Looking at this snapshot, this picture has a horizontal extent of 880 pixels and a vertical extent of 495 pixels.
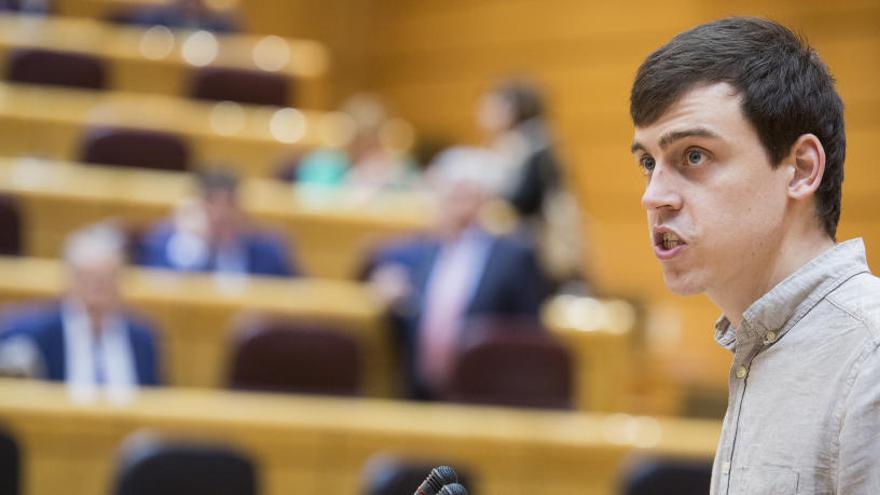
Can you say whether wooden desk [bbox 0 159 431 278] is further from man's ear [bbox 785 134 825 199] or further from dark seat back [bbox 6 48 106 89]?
man's ear [bbox 785 134 825 199]

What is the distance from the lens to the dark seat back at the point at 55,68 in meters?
5.67

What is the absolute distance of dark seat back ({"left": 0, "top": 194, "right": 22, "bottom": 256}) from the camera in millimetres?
4105

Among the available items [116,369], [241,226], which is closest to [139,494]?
[116,369]

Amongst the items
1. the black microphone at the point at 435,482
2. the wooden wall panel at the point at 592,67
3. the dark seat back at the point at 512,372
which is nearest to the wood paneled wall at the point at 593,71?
the wooden wall panel at the point at 592,67

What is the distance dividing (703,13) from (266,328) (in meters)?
3.71

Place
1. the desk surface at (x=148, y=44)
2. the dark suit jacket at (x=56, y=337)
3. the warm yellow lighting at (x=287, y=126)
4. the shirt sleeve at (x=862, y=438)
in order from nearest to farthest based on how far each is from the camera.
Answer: the shirt sleeve at (x=862, y=438)
the dark suit jacket at (x=56, y=337)
the warm yellow lighting at (x=287, y=126)
the desk surface at (x=148, y=44)

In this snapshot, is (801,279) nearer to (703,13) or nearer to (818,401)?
(818,401)

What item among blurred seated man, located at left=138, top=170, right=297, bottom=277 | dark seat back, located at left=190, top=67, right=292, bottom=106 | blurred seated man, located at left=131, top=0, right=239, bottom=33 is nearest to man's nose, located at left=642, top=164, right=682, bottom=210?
blurred seated man, located at left=138, top=170, right=297, bottom=277

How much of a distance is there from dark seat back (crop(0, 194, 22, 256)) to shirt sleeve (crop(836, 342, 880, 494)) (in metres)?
3.70

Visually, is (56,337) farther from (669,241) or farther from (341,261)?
(669,241)

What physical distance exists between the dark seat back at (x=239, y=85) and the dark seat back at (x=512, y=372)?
2.86 m

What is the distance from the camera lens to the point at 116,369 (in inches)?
134

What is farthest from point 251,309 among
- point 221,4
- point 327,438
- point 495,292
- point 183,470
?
point 221,4

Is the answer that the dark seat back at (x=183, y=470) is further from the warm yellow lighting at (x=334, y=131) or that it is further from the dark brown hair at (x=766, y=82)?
the warm yellow lighting at (x=334, y=131)
